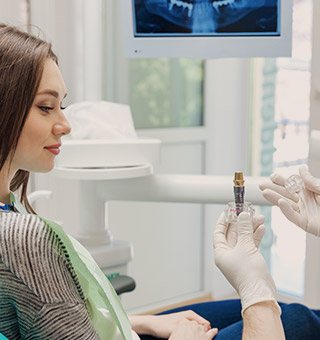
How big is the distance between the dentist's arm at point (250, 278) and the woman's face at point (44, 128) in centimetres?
36

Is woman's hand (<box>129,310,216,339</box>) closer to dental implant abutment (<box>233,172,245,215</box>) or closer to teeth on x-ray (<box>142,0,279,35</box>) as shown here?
dental implant abutment (<box>233,172,245,215</box>)

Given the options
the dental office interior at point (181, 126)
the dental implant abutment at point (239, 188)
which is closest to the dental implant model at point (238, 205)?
the dental implant abutment at point (239, 188)

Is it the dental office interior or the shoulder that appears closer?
the shoulder

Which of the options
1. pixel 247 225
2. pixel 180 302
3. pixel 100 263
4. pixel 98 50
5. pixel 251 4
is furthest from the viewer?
pixel 180 302

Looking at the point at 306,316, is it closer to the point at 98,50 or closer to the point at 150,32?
the point at 150,32

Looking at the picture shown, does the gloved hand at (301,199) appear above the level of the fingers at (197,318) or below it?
above

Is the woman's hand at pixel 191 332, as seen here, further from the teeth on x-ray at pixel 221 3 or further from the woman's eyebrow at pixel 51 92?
the teeth on x-ray at pixel 221 3

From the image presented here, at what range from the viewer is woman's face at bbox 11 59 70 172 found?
110 centimetres

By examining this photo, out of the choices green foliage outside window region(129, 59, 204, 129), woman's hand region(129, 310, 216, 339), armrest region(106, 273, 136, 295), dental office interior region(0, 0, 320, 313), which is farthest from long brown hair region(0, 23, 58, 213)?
green foliage outside window region(129, 59, 204, 129)

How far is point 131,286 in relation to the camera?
5.73 feet

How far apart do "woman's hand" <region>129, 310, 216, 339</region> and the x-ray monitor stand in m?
0.71

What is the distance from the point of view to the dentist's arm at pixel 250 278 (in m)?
1.15

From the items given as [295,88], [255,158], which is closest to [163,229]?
[255,158]

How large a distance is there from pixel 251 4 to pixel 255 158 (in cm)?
A: 164
